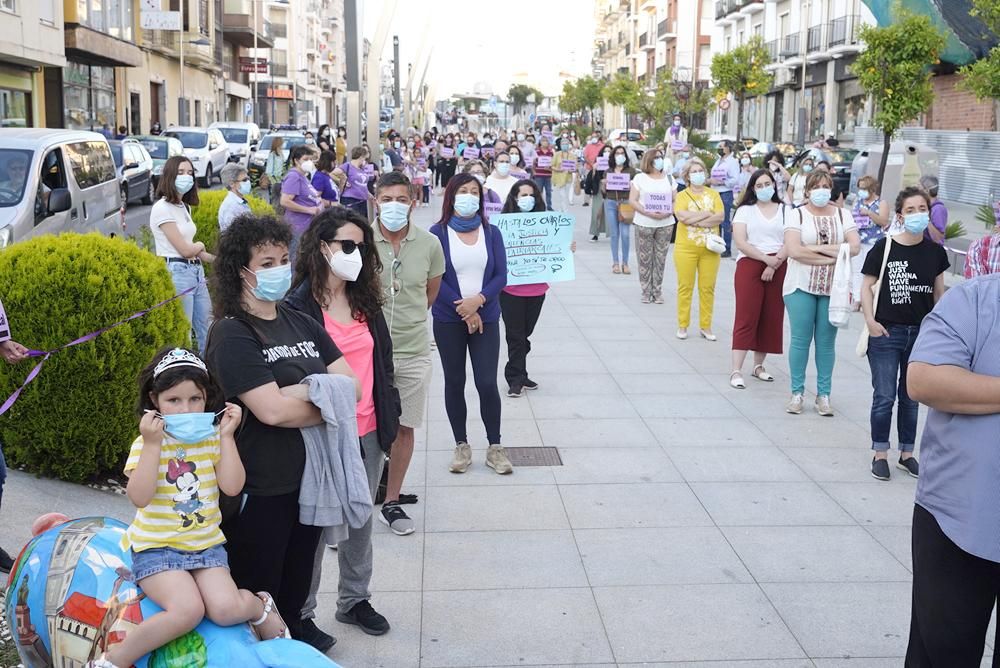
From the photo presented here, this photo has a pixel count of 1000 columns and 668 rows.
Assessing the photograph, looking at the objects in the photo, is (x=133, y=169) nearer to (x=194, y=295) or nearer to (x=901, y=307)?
(x=194, y=295)

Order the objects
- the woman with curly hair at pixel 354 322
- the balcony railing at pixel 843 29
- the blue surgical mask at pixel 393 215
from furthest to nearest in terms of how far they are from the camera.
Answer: the balcony railing at pixel 843 29
the blue surgical mask at pixel 393 215
the woman with curly hair at pixel 354 322

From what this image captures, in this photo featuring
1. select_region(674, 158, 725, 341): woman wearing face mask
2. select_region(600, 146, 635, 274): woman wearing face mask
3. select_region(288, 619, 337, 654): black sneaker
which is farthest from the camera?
select_region(600, 146, 635, 274): woman wearing face mask

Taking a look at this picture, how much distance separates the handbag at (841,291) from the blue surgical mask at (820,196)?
0.57 meters

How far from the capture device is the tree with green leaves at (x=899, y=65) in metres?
21.9

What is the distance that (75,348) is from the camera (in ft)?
19.3

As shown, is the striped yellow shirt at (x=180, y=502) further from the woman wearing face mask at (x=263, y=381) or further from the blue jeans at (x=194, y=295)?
the blue jeans at (x=194, y=295)

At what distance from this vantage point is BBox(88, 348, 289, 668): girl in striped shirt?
316 centimetres

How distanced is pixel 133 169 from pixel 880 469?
1943cm

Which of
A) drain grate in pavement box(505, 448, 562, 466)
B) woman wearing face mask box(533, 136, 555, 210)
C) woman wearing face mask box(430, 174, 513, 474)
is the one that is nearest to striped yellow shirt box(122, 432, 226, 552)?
woman wearing face mask box(430, 174, 513, 474)

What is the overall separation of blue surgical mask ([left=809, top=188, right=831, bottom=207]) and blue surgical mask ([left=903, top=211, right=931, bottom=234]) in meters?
1.84

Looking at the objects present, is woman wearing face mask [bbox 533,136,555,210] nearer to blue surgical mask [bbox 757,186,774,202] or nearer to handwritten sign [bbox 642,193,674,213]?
handwritten sign [bbox 642,193,674,213]

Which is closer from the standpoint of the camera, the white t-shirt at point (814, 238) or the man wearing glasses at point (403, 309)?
the man wearing glasses at point (403, 309)

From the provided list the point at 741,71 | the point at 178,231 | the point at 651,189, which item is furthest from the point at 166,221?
the point at 741,71

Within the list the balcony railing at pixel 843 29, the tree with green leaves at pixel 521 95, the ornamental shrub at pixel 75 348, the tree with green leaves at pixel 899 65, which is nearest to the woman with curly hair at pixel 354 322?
the ornamental shrub at pixel 75 348
